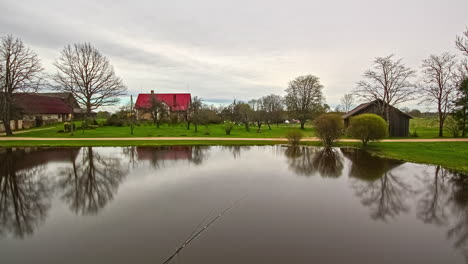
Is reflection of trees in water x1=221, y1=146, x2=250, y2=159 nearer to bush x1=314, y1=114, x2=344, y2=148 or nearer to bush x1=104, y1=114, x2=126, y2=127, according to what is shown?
bush x1=314, y1=114, x2=344, y2=148

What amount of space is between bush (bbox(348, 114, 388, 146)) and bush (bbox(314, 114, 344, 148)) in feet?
4.13

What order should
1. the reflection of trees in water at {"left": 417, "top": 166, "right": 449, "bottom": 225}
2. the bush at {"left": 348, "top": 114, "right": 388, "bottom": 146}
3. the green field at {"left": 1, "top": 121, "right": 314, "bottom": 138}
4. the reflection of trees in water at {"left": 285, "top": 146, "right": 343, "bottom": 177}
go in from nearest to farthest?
the reflection of trees in water at {"left": 417, "top": 166, "right": 449, "bottom": 225} < the reflection of trees in water at {"left": 285, "top": 146, "right": 343, "bottom": 177} < the bush at {"left": 348, "top": 114, "right": 388, "bottom": 146} < the green field at {"left": 1, "top": 121, "right": 314, "bottom": 138}

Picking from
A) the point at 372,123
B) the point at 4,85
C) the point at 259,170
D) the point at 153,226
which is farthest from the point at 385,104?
the point at 4,85

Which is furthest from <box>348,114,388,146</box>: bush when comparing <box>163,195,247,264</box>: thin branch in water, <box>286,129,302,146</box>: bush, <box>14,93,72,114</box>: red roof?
<box>14,93,72,114</box>: red roof

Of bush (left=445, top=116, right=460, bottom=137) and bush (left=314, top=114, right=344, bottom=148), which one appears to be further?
bush (left=445, top=116, right=460, bottom=137)

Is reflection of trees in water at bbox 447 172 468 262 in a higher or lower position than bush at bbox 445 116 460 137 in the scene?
lower

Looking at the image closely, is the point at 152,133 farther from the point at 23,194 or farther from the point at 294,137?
the point at 23,194

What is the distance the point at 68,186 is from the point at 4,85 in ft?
99.2

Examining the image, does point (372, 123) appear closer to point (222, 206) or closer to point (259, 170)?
point (259, 170)

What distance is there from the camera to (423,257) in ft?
15.1

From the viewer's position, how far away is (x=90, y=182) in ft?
31.1

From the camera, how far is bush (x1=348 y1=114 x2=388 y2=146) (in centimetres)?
1933

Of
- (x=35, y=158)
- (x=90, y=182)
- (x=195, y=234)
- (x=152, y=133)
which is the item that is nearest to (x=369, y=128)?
(x=195, y=234)

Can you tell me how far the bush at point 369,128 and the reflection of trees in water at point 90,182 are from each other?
18.2 metres
